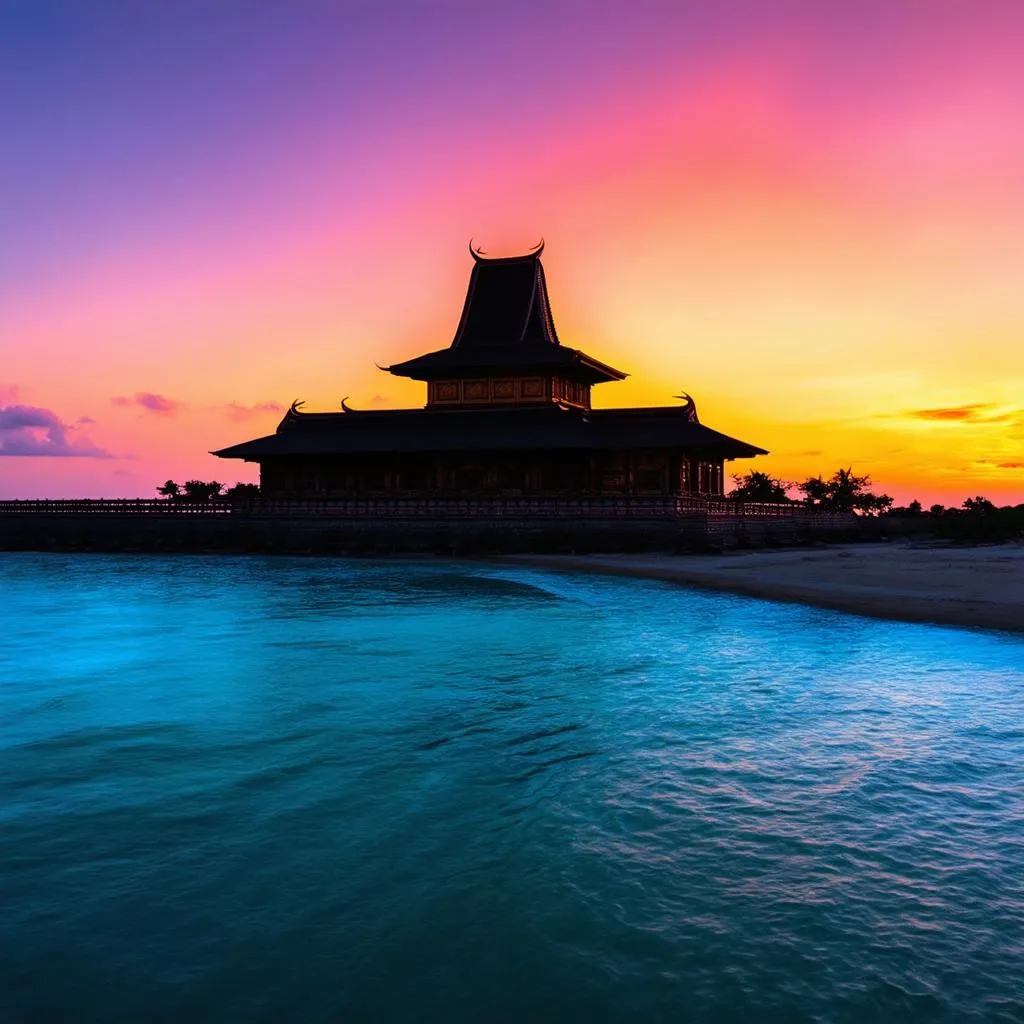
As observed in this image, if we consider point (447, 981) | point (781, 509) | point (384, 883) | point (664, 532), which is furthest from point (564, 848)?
point (781, 509)

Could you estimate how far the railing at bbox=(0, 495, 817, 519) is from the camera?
42.2 meters

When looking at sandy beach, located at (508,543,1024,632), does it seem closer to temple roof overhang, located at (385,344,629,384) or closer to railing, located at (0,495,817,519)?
railing, located at (0,495,817,519)

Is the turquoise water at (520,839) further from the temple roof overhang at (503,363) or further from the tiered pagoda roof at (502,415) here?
the temple roof overhang at (503,363)

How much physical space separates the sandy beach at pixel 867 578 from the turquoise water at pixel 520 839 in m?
5.05

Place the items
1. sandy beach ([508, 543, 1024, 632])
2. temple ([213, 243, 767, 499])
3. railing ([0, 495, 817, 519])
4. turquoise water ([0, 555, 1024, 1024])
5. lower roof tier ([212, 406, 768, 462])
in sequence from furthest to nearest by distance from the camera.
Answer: temple ([213, 243, 767, 499]) < lower roof tier ([212, 406, 768, 462]) < railing ([0, 495, 817, 519]) < sandy beach ([508, 543, 1024, 632]) < turquoise water ([0, 555, 1024, 1024])

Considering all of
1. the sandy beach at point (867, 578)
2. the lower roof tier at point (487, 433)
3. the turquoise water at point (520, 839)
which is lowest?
the turquoise water at point (520, 839)

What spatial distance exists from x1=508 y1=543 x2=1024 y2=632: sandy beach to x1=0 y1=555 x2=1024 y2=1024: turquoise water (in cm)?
505

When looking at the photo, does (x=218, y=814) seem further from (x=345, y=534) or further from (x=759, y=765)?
(x=345, y=534)

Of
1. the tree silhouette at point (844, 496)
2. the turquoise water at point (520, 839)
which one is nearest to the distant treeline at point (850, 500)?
the tree silhouette at point (844, 496)

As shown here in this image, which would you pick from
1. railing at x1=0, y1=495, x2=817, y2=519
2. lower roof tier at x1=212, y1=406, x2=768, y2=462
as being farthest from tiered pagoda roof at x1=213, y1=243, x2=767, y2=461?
railing at x1=0, y1=495, x2=817, y2=519

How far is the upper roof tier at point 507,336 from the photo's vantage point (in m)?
53.6

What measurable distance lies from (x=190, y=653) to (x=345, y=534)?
28612mm

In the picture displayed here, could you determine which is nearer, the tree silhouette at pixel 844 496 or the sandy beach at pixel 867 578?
the sandy beach at pixel 867 578

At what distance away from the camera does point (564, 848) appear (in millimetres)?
6918
